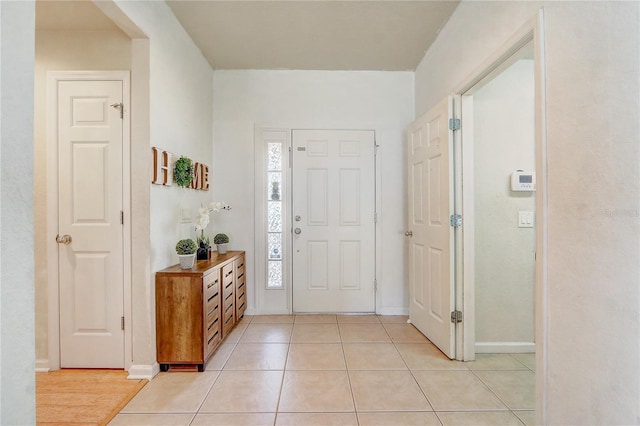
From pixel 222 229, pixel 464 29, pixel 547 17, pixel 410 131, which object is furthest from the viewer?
pixel 222 229

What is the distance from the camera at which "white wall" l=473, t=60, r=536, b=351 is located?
262cm

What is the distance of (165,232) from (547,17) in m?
2.65

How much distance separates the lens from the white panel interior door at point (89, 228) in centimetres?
230

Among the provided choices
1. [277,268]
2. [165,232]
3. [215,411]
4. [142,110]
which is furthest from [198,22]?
[215,411]

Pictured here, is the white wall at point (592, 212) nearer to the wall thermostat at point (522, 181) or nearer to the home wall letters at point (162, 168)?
the wall thermostat at point (522, 181)

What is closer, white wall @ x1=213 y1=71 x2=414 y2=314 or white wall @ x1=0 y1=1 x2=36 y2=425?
white wall @ x1=0 y1=1 x2=36 y2=425

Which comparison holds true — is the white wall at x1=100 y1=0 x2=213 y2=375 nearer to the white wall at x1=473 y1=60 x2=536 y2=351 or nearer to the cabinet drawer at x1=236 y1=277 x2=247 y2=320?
the cabinet drawer at x1=236 y1=277 x2=247 y2=320

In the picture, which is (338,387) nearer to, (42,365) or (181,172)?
(181,172)

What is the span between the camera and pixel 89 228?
7.58 feet

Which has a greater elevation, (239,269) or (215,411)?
(239,269)

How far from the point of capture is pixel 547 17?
1.47 meters

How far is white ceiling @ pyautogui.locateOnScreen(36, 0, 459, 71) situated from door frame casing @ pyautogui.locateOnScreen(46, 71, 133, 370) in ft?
1.18

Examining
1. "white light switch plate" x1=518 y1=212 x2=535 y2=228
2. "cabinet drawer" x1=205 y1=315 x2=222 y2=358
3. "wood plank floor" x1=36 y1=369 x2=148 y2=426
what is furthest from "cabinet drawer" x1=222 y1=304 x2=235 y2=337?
"white light switch plate" x1=518 y1=212 x2=535 y2=228

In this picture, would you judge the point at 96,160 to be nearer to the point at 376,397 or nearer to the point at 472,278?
the point at 376,397
